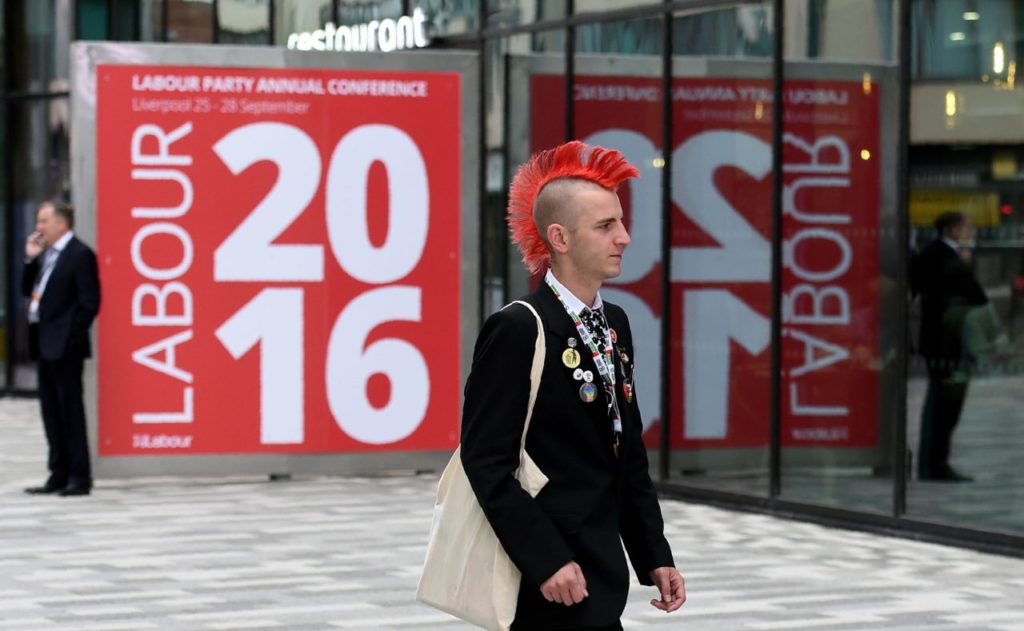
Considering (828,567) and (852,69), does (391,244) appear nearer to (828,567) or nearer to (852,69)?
(852,69)

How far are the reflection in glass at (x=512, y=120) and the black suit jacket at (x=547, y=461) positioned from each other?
32.3ft

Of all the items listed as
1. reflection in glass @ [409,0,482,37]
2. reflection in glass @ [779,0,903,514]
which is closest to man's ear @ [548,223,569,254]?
reflection in glass @ [779,0,903,514]

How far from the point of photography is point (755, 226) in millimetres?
12391

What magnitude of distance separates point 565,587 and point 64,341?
29.7ft

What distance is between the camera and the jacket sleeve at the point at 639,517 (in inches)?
180

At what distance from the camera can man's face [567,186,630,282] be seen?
4.40 m

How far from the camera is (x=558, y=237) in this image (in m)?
4.43

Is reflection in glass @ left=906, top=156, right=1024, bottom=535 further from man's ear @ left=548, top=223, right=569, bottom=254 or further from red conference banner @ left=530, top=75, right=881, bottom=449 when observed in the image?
man's ear @ left=548, top=223, right=569, bottom=254

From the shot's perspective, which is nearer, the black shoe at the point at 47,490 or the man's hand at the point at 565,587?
the man's hand at the point at 565,587

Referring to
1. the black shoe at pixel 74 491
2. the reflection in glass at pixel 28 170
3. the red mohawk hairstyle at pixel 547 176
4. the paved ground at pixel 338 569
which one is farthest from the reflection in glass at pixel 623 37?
the reflection in glass at pixel 28 170

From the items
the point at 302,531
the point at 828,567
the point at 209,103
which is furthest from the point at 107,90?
the point at 828,567

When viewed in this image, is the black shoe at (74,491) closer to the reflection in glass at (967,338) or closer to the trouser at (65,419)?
the trouser at (65,419)

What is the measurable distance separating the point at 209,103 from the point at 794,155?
3908 mm

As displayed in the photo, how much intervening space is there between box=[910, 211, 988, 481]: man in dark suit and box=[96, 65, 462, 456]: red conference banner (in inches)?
153
